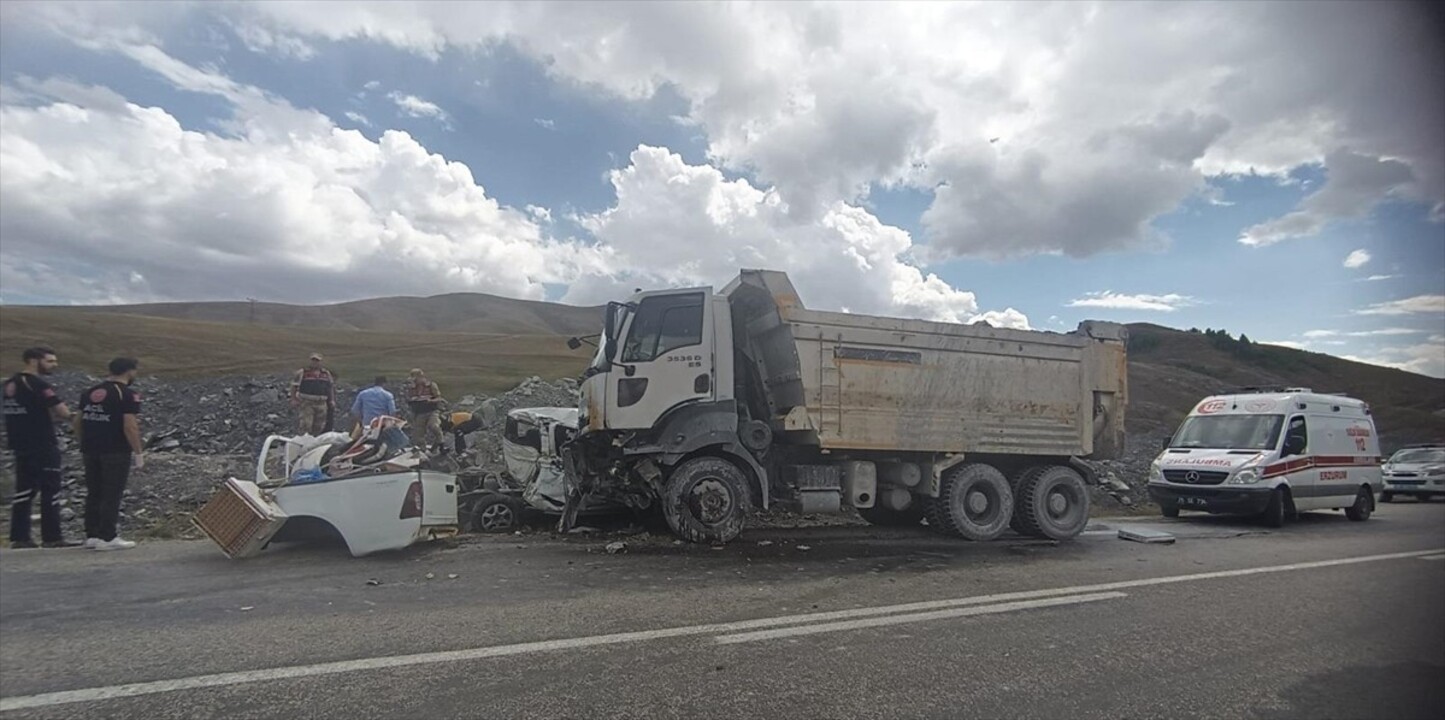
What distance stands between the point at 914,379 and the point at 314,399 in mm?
9120

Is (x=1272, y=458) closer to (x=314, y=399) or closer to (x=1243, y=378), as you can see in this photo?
(x=314, y=399)

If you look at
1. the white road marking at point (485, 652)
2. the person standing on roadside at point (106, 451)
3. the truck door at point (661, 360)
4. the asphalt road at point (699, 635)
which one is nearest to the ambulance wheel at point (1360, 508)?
the asphalt road at point (699, 635)

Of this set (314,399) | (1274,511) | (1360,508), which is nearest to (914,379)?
(1274,511)

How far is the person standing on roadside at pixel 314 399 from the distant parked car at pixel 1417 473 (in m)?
23.9

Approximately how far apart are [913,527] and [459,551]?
579 centimetres

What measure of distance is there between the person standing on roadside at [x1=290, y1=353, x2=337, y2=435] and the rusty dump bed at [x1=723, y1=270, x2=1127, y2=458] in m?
7.28

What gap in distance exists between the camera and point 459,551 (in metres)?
7.14

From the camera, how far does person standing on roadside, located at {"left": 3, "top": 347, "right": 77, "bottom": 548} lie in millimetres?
6914

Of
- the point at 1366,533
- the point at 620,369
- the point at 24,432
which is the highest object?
the point at 620,369

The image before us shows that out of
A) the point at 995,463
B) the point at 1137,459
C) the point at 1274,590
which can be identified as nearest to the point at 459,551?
the point at 995,463

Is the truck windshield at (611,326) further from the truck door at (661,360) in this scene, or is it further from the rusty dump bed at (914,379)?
the rusty dump bed at (914,379)

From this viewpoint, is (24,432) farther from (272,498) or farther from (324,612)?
(324,612)

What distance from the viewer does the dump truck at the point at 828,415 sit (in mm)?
7930

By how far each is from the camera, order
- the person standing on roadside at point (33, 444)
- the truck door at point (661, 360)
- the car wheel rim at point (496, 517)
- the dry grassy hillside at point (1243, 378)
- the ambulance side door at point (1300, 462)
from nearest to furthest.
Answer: the person standing on roadside at point (33, 444) < the truck door at point (661, 360) < the car wheel rim at point (496, 517) < the ambulance side door at point (1300, 462) < the dry grassy hillside at point (1243, 378)
